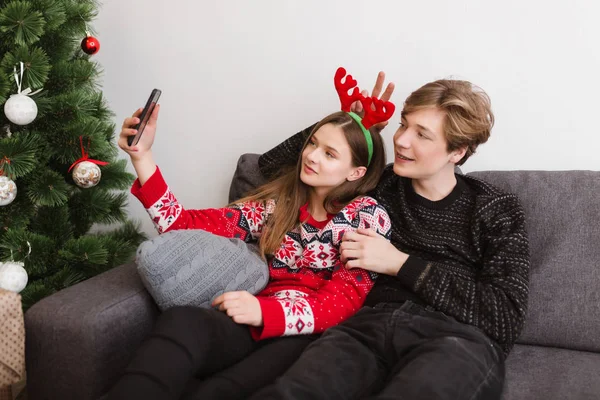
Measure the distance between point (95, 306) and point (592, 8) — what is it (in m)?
1.46

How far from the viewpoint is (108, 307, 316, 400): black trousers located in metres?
1.02

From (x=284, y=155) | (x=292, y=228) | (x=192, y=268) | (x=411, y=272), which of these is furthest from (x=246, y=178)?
(x=411, y=272)

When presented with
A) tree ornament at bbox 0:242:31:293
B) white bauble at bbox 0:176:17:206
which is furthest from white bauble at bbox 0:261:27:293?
white bauble at bbox 0:176:17:206

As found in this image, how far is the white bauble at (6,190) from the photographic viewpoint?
4.84 ft

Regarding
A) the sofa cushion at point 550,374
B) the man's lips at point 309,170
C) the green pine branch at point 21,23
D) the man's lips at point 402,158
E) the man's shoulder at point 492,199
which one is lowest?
the sofa cushion at point 550,374

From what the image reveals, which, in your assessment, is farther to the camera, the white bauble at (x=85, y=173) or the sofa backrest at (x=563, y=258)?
the white bauble at (x=85, y=173)

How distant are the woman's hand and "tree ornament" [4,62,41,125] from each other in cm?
26

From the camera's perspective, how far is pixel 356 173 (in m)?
1.56

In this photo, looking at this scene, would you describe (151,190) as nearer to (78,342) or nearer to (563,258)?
(78,342)

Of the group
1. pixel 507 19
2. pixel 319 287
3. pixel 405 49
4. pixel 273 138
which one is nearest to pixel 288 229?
pixel 319 287

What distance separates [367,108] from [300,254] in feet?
1.37

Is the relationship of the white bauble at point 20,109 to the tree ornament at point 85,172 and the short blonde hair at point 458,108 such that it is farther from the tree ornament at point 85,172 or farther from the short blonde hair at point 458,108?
the short blonde hair at point 458,108

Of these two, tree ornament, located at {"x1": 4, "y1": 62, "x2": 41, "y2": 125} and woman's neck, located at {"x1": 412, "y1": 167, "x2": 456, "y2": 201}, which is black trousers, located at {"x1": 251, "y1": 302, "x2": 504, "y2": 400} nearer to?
woman's neck, located at {"x1": 412, "y1": 167, "x2": 456, "y2": 201}

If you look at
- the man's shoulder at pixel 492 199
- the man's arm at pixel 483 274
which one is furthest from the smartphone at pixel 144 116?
the man's shoulder at pixel 492 199
